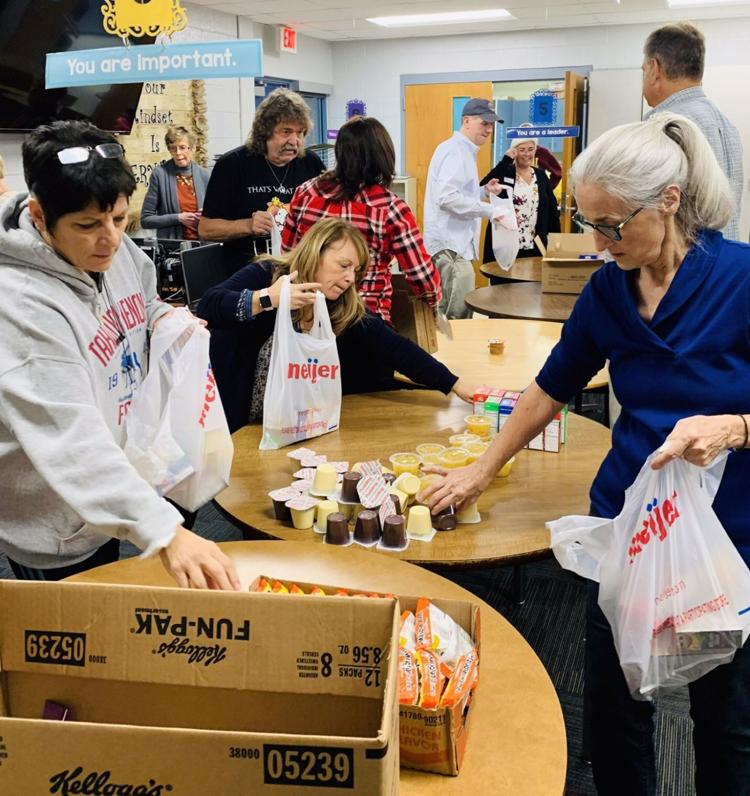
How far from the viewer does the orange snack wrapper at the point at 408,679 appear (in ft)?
3.27

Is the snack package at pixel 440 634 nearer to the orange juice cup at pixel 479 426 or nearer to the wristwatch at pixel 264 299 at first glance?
the orange juice cup at pixel 479 426

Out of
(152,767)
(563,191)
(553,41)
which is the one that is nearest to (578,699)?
(152,767)

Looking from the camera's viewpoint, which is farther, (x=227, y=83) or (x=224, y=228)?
(x=227, y=83)

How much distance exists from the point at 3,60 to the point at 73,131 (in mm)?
4017

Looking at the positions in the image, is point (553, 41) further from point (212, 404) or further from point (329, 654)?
point (329, 654)

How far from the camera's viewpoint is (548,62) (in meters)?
8.42

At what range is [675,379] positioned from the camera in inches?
51.4

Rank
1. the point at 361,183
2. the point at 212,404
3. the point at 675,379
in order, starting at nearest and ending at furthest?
the point at 675,379, the point at 212,404, the point at 361,183

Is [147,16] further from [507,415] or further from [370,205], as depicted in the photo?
[507,415]

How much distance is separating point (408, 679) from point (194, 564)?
13.3 inches

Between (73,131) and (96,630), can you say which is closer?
(96,630)

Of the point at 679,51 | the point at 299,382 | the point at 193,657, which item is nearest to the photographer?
the point at 193,657

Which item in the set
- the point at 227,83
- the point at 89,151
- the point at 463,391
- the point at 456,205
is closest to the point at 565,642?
the point at 463,391

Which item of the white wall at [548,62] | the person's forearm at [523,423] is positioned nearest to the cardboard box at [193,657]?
the person's forearm at [523,423]
